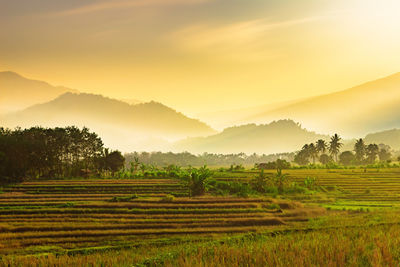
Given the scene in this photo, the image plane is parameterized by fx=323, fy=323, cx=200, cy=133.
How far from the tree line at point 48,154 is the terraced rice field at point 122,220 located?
2810 cm

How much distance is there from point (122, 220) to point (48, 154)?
2408 inches

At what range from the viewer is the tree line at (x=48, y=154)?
76.4 meters

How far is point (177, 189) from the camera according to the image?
6769cm

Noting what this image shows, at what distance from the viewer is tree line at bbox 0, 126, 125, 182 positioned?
251 feet

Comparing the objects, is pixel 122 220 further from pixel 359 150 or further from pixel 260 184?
pixel 359 150

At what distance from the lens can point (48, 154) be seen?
8775 cm

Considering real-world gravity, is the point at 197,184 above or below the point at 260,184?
above

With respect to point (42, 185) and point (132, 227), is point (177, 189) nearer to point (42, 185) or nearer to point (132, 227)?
point (42, 185)

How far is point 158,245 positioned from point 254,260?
20.2 metres

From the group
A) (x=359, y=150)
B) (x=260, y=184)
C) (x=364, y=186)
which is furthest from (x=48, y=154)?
(x=359, y=150)

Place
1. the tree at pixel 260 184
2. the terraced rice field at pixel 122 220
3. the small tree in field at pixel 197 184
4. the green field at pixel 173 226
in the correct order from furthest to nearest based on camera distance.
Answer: the tree at pixel 260 184 → the small tree in field at pixel 197 184 → the terraced rice field at pixel 122 220 → the green field at pixel 173 226

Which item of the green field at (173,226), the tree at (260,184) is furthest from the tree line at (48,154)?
the tree at (260,184)

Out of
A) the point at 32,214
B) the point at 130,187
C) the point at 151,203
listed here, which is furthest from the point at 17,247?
the point at 130,187

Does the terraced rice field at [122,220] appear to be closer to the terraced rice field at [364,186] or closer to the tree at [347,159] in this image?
the terraced rice field at [364,186]
